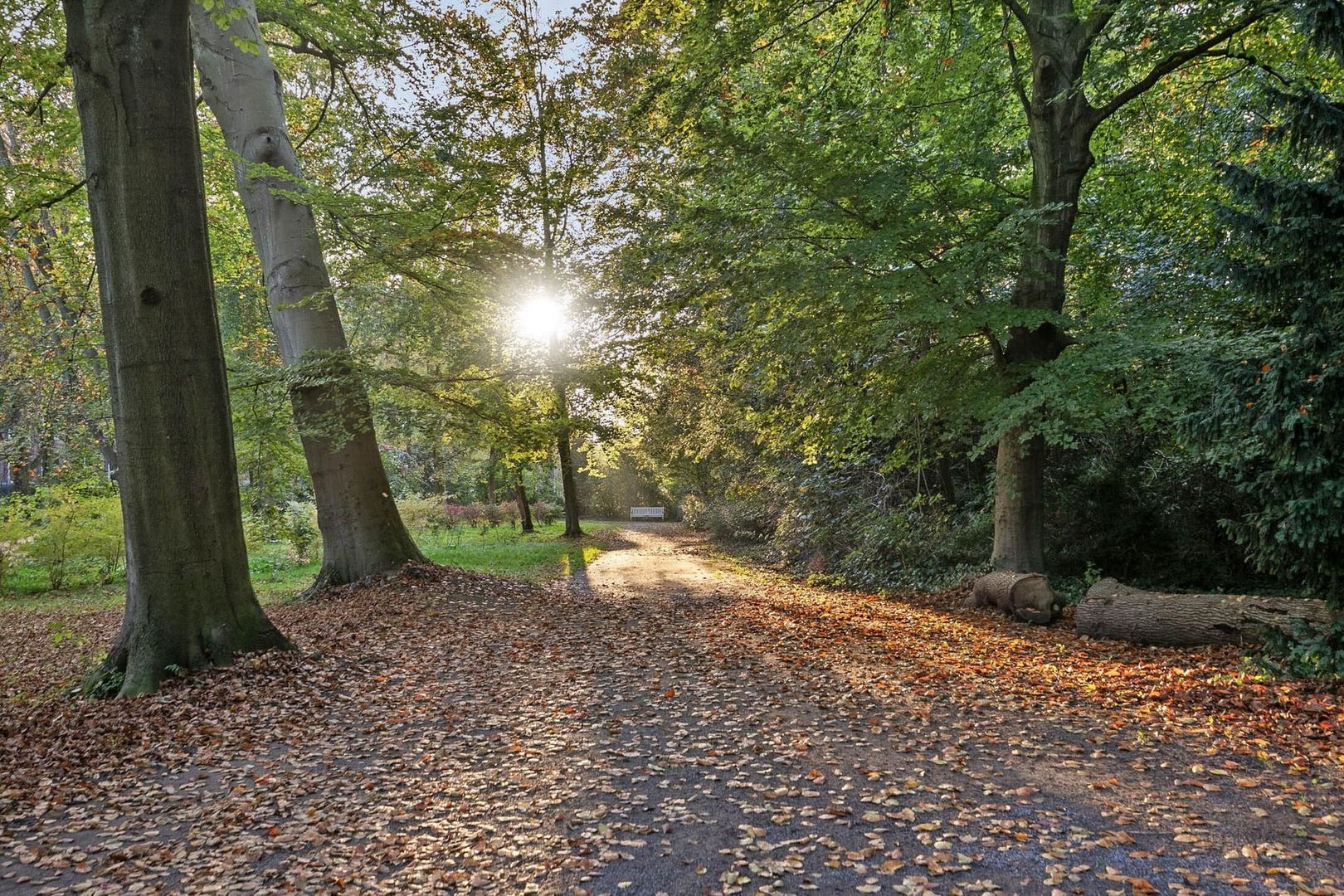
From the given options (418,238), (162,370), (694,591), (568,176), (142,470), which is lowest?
(694,591)

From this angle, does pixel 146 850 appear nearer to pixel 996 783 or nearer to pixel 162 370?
pixel 162 370

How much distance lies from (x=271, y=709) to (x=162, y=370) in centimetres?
269

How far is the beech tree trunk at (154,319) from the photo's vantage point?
5.27 metres

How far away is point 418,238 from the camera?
9.03 meters

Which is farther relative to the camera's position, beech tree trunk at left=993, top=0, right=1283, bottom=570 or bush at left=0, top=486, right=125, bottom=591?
bush at left=0, top=486, right=125, bottom=591

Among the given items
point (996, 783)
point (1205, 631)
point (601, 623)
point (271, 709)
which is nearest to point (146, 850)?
point (271, 709)

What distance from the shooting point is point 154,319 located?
5371 millimetres

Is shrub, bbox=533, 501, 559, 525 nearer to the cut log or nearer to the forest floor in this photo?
the cut log

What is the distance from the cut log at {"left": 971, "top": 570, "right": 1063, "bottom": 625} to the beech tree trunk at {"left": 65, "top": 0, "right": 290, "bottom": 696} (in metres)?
8.27

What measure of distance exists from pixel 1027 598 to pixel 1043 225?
4.43 meters

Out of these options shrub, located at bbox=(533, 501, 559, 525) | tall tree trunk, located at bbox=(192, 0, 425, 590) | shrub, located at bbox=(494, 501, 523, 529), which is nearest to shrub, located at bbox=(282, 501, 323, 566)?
tall tree trunk, located at bbox=(192, 0, 425, 590)

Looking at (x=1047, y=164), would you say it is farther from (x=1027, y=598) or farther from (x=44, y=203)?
(x=44, y=203)

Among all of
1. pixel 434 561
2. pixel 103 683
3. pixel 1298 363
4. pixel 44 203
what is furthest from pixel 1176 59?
pixel 434 561

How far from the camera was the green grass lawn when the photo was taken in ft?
37.6
